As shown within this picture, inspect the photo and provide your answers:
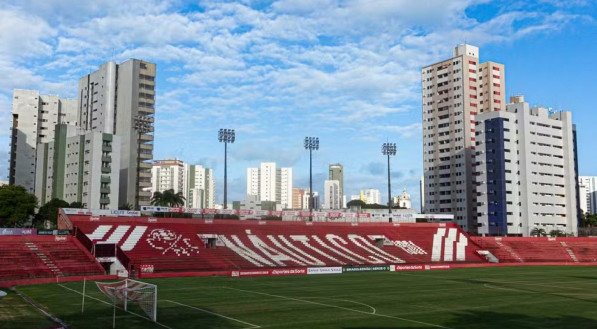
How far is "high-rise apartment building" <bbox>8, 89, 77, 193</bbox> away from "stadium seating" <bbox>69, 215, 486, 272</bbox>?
398 feet

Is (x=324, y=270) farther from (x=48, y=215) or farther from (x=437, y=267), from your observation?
(x=48, y=215)

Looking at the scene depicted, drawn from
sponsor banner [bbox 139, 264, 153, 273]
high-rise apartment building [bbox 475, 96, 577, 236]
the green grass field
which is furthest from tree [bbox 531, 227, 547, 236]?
sponsor banner [bbox 139, 264, 153, 273]

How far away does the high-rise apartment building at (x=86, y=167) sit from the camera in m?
143

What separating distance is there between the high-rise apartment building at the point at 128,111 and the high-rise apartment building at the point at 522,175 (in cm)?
9924

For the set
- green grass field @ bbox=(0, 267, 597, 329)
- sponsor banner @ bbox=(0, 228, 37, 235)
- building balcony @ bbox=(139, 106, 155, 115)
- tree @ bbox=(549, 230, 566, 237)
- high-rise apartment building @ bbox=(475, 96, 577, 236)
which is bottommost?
green grass field @ bbox=(0, 267, 597, 329)

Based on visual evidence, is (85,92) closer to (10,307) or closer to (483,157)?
(483,157)

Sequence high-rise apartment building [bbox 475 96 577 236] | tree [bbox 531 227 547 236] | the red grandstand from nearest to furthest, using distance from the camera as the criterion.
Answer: the red grandstand → tree [bbox 531 227 547 236] → high-rise apartment building [bbox 475 96 577 236]

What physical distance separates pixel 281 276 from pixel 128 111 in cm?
11290

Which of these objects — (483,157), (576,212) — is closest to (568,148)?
(576,212)

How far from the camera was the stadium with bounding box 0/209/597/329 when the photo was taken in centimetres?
3428

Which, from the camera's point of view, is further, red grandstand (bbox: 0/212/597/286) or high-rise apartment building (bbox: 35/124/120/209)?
high-rise apartment building (bbox: 35/124/120/209)

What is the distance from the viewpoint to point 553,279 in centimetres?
6300

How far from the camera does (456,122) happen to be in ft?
607

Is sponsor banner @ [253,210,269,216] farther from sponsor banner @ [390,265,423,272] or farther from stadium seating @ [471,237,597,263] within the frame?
stadium seating @ [471,237,597,263]
